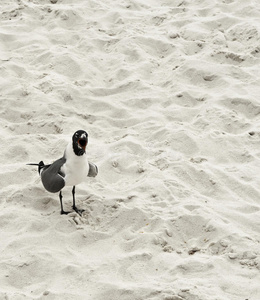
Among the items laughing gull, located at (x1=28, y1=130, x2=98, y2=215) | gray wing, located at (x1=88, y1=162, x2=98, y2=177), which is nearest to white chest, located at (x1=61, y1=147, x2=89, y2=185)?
laughing gull, located at (x1=28, y1=130, x2=98, y2=215)

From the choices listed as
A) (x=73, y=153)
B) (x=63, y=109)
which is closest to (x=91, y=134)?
(x=63, y=109)

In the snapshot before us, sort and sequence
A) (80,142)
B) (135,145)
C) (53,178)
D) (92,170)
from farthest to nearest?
(135,145), (92,170), (53,178), (80,142)

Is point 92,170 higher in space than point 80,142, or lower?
lower

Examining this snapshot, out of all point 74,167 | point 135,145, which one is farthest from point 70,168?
point 135,145

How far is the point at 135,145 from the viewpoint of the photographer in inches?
156

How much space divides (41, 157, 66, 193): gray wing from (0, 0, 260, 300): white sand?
0.20m

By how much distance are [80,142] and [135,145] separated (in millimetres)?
950

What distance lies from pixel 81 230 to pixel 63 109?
147cm

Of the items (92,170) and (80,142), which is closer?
(80,142)

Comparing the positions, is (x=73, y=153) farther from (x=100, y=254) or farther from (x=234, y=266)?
(x=234, y=266)

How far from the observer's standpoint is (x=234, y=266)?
2.82m

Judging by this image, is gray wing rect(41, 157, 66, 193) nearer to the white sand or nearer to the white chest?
the white chest

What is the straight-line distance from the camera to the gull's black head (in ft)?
10.1

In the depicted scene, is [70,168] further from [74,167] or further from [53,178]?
[53,178]
